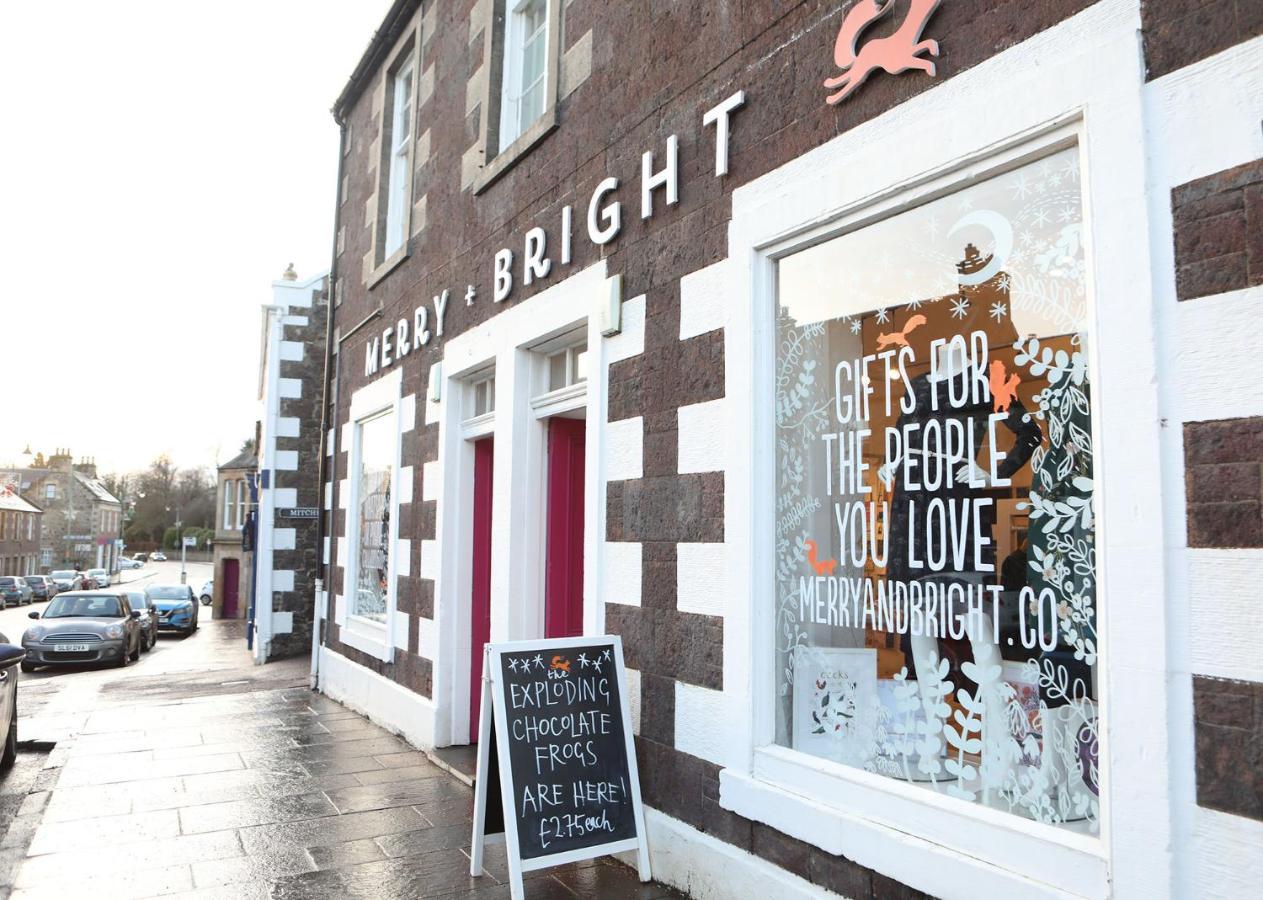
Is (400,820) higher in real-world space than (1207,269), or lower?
lower

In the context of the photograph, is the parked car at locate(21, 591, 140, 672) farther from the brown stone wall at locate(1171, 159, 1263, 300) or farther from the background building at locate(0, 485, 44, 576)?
the background building at locate(0, 485, 44, 576)

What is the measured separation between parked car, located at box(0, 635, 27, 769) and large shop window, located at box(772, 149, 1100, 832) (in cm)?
608

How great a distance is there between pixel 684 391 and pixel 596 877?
2.35m

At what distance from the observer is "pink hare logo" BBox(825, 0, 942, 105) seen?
128 inches

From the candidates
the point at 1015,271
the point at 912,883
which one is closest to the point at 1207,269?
the point at 1015,271

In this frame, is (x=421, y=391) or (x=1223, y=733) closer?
(x=1223, y=733)

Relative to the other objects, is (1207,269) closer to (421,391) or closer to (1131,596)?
(1131,596)

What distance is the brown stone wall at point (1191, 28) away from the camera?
2.37 m

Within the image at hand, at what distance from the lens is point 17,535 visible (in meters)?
57.8

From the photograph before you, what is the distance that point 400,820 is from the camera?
207 inches

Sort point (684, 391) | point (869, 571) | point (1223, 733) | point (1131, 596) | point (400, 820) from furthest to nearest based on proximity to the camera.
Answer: point (400, 820), point (684, 391), point (869, 571), point (1131, 596), point (1223, 733)

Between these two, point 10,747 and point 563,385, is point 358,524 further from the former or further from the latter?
point 563,385

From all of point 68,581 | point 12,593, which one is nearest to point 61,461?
point 68,581

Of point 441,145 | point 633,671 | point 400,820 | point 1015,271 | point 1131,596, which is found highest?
point 441,145
